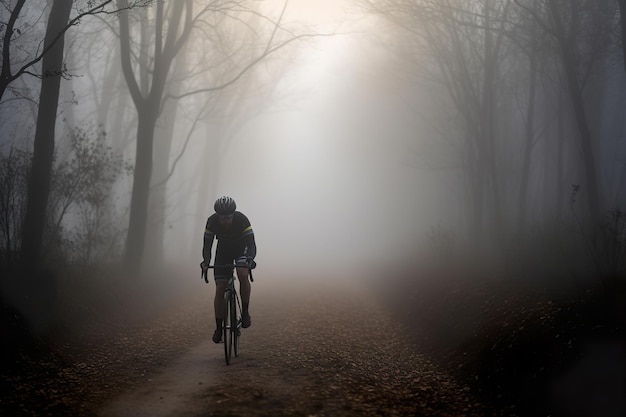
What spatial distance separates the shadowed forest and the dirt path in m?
0.60

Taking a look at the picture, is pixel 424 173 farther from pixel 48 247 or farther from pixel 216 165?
pixel 48 247

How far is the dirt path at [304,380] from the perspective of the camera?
5699mm

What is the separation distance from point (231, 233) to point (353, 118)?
96.6ft

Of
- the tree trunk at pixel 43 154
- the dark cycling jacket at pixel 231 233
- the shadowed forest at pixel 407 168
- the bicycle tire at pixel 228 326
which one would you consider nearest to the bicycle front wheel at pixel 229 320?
the bicycle tire at pixel 228 326

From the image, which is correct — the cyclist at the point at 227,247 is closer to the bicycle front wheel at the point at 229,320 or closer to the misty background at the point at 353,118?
the bicycle front wheel at the point at 229,320

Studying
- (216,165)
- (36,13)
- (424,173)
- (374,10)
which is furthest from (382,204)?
(374,10)

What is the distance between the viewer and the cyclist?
7.66 meters

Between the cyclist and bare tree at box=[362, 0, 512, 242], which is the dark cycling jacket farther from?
bare tree at box=[362, 0, 512, 242]

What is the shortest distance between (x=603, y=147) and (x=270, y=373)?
90.6 feet

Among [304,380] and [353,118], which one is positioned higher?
[353,118]

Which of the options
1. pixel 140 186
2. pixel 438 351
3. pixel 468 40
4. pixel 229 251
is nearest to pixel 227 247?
pixel 229 251

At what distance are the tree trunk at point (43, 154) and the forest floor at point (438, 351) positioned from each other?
3.78 feet

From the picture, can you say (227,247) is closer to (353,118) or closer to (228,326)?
(228,326)

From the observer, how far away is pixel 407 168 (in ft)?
103
